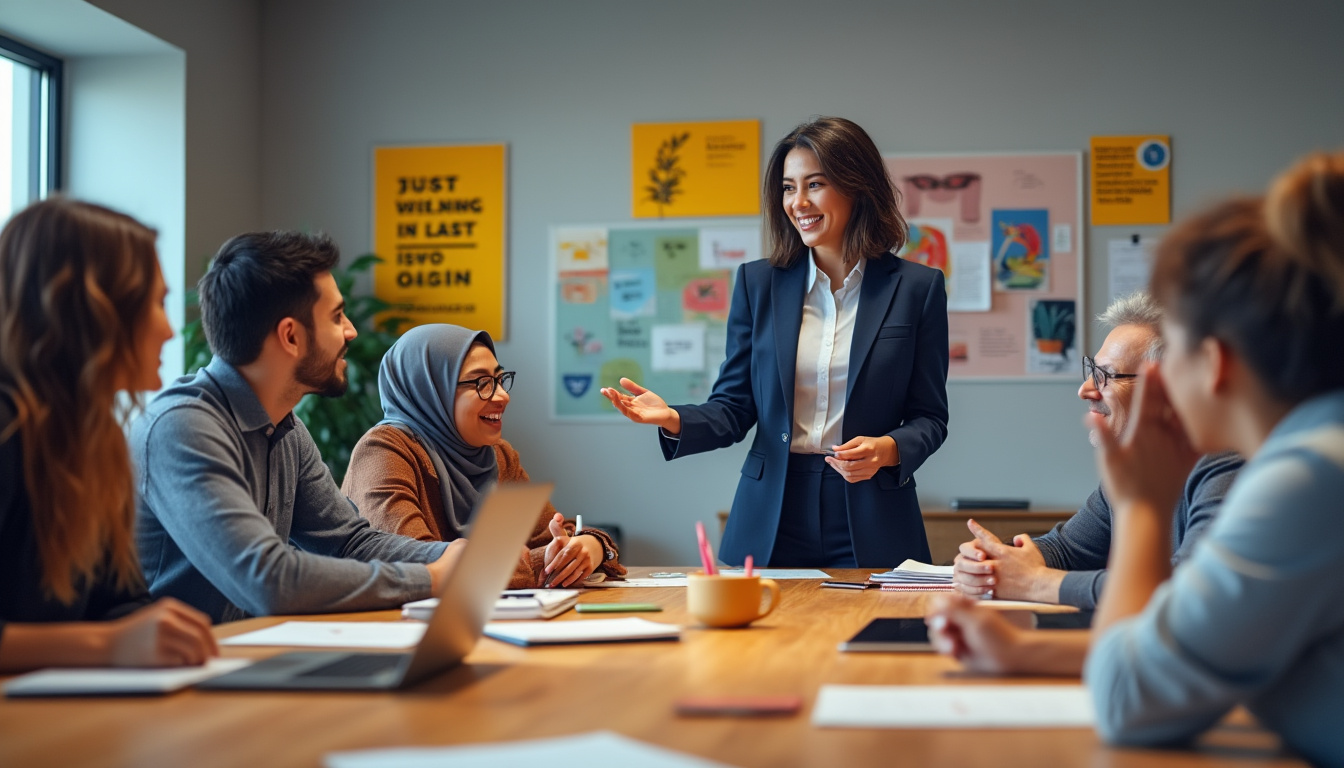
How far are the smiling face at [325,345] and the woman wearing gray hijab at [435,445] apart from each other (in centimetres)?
23

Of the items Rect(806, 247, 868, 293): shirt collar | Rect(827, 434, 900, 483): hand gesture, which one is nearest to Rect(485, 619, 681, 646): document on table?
Rect(827, 434, 900, 483): hand gesture

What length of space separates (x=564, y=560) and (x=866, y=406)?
83 cm

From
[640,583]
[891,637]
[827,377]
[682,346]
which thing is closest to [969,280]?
[682,346]

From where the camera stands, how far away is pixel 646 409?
251cm

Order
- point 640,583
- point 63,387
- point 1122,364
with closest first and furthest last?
point 63,387
point 1122,364
point 640,583

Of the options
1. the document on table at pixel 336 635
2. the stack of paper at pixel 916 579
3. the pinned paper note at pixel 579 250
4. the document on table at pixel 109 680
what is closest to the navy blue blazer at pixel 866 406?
the stack of paper at pixel 916 579

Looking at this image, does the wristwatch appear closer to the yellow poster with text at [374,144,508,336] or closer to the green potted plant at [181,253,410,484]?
the green potted plant at [181,253,410,484]

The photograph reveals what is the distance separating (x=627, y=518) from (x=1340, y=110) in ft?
9.87

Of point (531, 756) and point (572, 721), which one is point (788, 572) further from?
point (531, 756)

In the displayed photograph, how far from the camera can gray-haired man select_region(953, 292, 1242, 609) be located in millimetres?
1734

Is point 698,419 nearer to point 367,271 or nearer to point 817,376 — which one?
point 817,376

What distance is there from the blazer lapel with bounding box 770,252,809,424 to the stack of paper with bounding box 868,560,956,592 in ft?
1.65

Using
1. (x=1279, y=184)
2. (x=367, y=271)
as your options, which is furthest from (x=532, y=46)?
(x=1279, y=184)

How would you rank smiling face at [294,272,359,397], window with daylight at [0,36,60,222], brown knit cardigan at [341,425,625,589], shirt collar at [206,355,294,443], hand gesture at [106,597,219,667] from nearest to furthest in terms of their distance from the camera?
hand gesture at [106,597,219,667]
shirt collar at [206,355,294,443]
smiling face at [294,272,359,397]
brown knit cardigan at [341,425,625,589]
window with daylight at [0,36,60,222]
